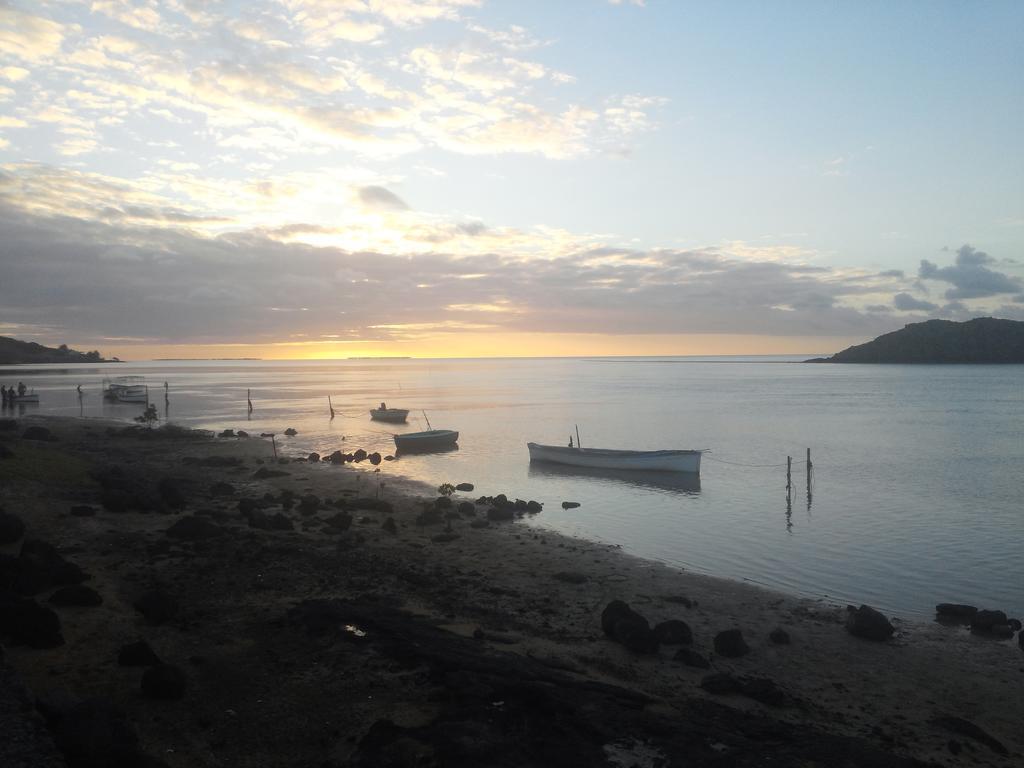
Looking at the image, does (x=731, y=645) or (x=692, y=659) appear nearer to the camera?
(x=692, y=659)

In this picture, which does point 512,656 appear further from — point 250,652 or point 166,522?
point 166,522

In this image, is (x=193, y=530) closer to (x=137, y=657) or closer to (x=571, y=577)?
(x=137, y=657)

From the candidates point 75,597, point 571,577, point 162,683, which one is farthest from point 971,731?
point 75,597

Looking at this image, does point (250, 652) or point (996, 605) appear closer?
point (250, 652)

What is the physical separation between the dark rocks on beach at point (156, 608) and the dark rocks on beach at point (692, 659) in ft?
33.1

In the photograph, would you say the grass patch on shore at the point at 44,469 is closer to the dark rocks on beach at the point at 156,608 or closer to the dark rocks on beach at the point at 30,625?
the dark rocks on beach at the point at 156,608

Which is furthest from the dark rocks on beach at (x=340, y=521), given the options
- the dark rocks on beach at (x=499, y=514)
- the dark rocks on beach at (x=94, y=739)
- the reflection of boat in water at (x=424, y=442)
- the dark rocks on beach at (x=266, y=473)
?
the reflection of boat in water at (x=424, y=442)

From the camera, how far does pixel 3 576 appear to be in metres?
14.4

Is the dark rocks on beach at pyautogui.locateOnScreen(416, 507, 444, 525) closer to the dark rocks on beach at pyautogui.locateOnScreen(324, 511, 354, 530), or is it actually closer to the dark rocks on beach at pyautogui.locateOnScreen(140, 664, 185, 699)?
the dark rocks on beach at pyautogui.locateOnScreen(324, 511, 354, 530)

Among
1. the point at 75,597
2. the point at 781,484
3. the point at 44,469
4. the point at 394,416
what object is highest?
the point at 44,469

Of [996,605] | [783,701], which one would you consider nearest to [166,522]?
[783,701]

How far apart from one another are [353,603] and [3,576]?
6.95 meters

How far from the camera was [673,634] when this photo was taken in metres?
15.2

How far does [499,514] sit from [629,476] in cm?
1633
